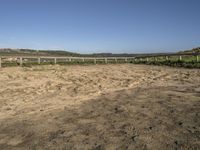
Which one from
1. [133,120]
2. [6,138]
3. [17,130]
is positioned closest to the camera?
[6,138]

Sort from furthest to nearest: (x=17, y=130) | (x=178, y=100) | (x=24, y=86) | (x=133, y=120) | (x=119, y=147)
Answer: (x=24, y=86) < (x=178, y=100) < (x=133, y=120) < (x=17, y=130) < (x=119, y=147)

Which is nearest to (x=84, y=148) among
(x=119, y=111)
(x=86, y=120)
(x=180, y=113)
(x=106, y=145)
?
(x=106, y=145)

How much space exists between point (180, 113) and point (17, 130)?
4031mm

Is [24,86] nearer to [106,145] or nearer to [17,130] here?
[17,130]

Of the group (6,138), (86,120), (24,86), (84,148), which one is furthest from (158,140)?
(24,86)

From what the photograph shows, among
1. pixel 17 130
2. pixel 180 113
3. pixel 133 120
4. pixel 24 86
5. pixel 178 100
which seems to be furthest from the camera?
pixel 24 86

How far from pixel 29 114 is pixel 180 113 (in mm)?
4026

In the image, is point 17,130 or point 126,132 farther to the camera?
point 17,130

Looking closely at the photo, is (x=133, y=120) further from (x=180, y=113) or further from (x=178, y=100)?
(x=178, y=100)

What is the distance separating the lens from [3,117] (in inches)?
282

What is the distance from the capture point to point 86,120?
21.7 feet

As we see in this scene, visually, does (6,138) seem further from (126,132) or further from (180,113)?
(180,113)

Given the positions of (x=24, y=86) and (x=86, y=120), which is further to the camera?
(x=24, y=86)

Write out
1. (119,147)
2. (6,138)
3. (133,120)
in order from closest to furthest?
(119,147) → (6,138) → (133,120)
